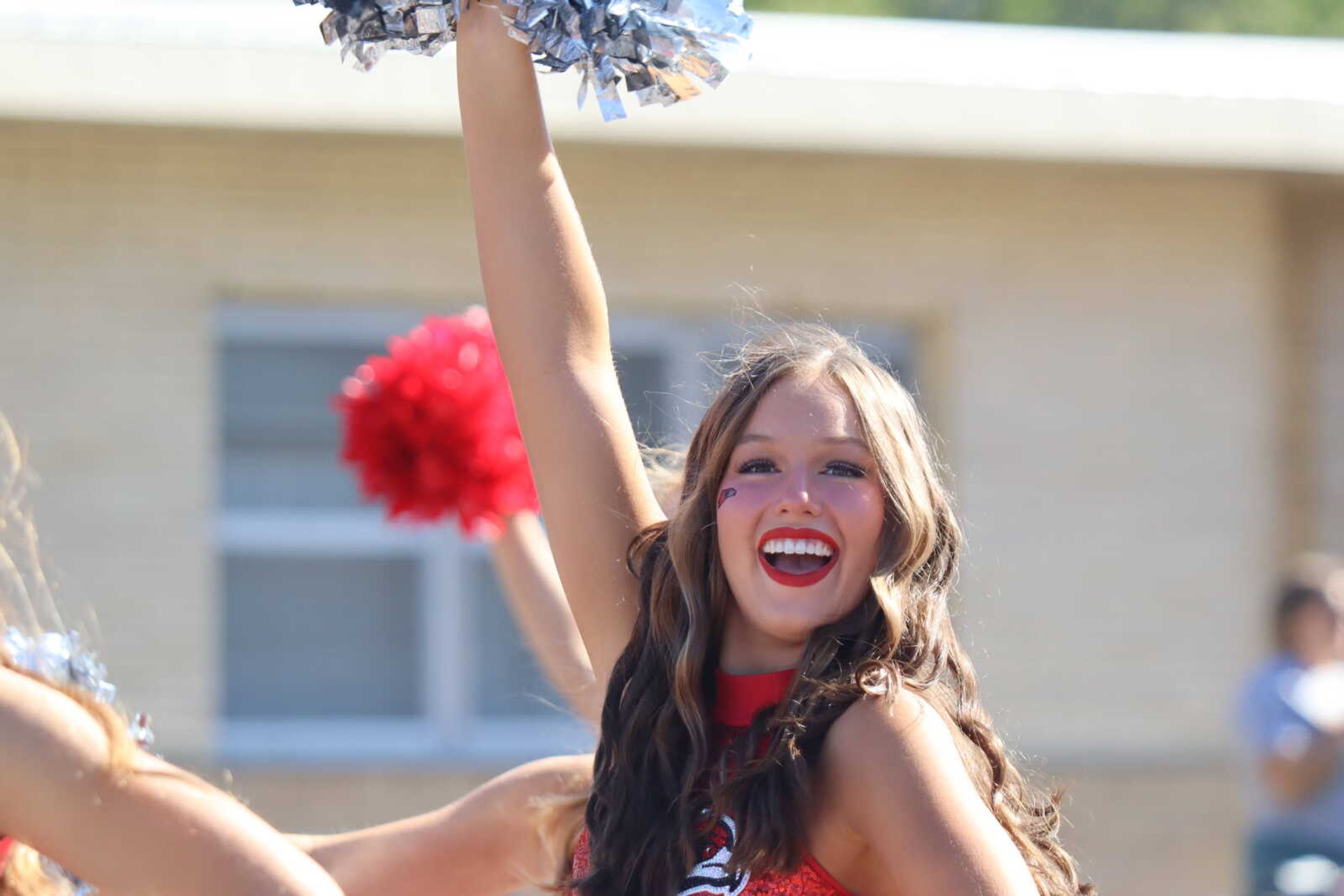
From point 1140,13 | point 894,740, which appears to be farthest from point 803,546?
point 1140,13

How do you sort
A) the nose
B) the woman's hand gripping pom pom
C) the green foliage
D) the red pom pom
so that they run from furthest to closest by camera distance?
1. the green foliage
2. the red pom pom
3. the woman's hand gripping pom pom
4. the nose

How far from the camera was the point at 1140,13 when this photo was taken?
25.0 m

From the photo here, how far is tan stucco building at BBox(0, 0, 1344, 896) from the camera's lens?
237 inches

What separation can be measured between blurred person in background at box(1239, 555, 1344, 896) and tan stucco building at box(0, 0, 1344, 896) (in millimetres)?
1254

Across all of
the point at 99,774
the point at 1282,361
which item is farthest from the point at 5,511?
the point at 1282,361

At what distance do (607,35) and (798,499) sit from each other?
52cm

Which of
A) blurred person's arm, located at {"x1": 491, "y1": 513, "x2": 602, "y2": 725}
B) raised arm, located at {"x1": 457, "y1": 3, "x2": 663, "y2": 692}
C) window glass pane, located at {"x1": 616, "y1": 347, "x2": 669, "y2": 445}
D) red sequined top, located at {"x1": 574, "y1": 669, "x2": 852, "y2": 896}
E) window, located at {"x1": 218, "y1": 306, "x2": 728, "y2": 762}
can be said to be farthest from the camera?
window glass pane, located at {"x1": 616, "y1": 347, "x2": 669, "y2": 445}

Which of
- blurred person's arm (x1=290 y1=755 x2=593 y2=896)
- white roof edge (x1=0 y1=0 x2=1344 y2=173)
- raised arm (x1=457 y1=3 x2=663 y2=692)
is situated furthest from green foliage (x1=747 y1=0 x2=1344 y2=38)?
raised arm (x1=457 y1=3 x2=663 y2=692)

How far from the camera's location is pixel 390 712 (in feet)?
21.3

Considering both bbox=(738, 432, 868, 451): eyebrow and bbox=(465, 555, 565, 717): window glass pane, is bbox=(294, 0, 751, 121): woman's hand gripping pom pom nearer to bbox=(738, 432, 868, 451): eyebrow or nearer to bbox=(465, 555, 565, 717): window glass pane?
bbox=(738, 432, 868, 451): eyebrow

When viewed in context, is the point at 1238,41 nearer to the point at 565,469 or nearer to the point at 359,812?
the point at 359,812

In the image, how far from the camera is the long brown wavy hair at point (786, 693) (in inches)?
67.8

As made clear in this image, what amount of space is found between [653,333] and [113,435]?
188 centimetres

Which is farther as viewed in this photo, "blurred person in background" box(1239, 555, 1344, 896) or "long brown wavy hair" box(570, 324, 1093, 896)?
"blurred person in background" box(1239, 555, 1344, 896)
